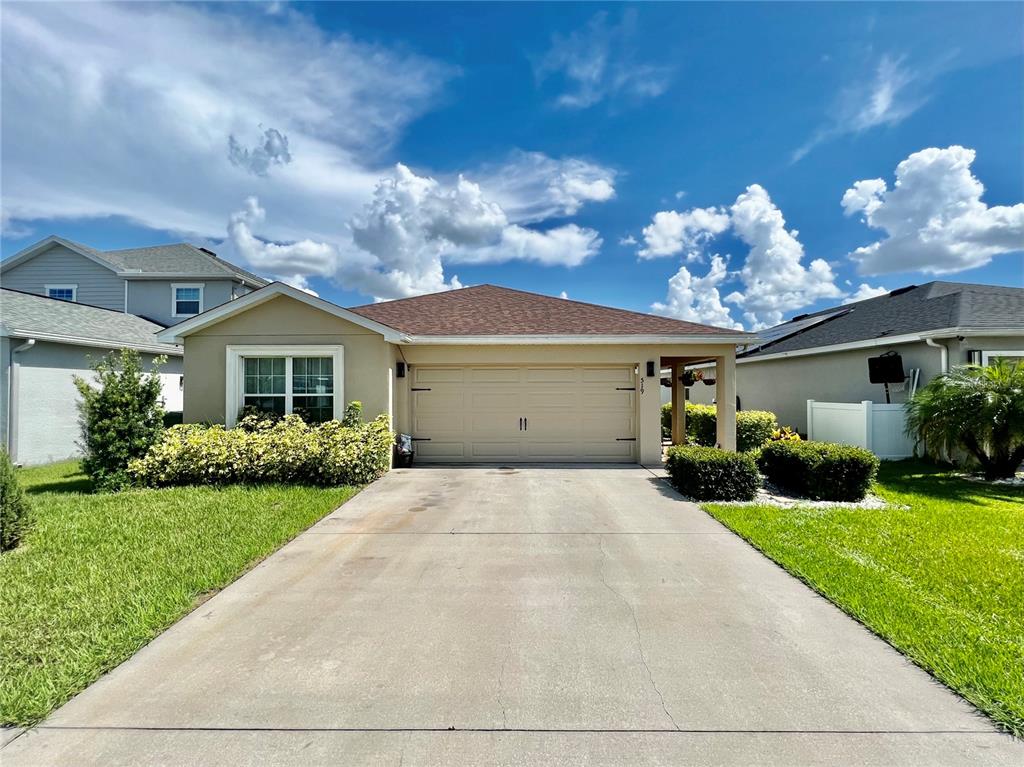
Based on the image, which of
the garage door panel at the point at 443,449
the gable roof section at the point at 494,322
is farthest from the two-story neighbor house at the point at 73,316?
the garage door panel at the point at 443,449

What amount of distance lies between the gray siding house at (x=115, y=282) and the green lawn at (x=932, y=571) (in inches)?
745

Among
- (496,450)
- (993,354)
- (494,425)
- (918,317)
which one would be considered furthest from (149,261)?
(993,354)

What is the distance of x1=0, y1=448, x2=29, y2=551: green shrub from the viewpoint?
5043 mm

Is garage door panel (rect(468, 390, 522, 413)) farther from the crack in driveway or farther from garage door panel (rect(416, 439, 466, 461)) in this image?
the crack in driveway

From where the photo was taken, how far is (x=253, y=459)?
8.12 meters

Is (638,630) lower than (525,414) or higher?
lower

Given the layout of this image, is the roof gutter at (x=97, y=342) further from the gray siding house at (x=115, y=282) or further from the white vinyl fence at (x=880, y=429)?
the white vinyl fence at (x=880, y=429)

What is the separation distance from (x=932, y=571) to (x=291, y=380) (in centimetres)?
1038

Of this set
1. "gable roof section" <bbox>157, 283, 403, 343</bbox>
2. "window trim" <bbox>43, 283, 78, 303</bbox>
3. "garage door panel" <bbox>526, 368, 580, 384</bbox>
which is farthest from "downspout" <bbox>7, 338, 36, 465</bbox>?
"garage door panel" <bbox>526, 368, 580, 384</bbox>

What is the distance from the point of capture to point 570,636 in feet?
11.0

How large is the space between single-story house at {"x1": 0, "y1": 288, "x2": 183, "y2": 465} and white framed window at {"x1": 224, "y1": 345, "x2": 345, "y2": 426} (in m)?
2.90

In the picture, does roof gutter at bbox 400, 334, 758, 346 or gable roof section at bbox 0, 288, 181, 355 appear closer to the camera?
roof gutter at bbox 400, 334, 758, 346

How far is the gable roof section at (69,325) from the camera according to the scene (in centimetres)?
1043

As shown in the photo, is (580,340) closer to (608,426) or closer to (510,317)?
(510,317)
